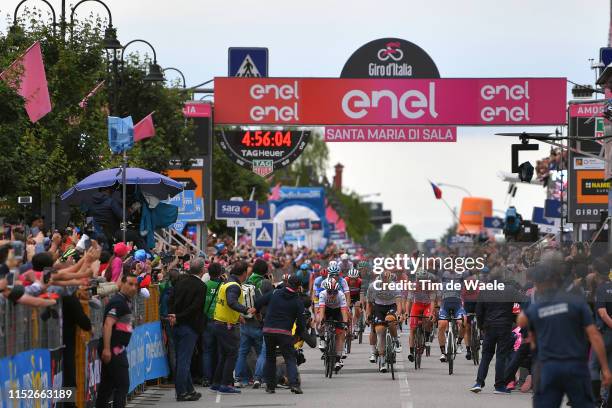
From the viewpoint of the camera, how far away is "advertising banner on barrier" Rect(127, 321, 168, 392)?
757 inches

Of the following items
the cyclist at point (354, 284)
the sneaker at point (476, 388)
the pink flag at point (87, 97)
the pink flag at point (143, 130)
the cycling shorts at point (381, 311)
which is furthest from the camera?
the pink flag at point (87, 97)

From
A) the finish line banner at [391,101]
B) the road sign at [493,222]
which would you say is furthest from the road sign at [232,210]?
the road sign at [493,222]

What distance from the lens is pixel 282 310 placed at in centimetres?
2147

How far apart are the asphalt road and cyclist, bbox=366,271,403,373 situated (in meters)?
0.66

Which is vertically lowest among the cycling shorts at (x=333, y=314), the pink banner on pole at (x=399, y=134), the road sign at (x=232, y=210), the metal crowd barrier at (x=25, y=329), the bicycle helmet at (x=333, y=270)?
the cycling shorts at (x=333, y=314)

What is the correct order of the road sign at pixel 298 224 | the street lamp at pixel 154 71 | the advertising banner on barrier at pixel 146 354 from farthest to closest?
the road sign at pixel 298 224
the street lamp at pixel 154 71
the advertising banner on barrier at pixel 146 354

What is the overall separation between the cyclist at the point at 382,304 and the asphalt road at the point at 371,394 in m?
0.66

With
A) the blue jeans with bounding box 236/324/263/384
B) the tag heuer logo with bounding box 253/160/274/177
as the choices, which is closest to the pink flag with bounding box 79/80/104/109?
the tag heuer logo with bounding box 253/160/274/177

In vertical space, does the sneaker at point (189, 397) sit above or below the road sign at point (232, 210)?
below

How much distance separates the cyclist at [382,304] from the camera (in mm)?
25041

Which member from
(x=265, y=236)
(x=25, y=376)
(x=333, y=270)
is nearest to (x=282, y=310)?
(x=333, y=270)

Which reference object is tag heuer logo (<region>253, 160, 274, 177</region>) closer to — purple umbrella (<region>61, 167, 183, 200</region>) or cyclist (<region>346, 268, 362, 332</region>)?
cyclist (<region>346, 268, 362, 332</region>)

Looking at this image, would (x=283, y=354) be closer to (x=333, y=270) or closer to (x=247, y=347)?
(x=247, y=347)

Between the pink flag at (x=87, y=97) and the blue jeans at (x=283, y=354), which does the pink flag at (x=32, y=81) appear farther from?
the blue jeans at (x=283, y=354)
